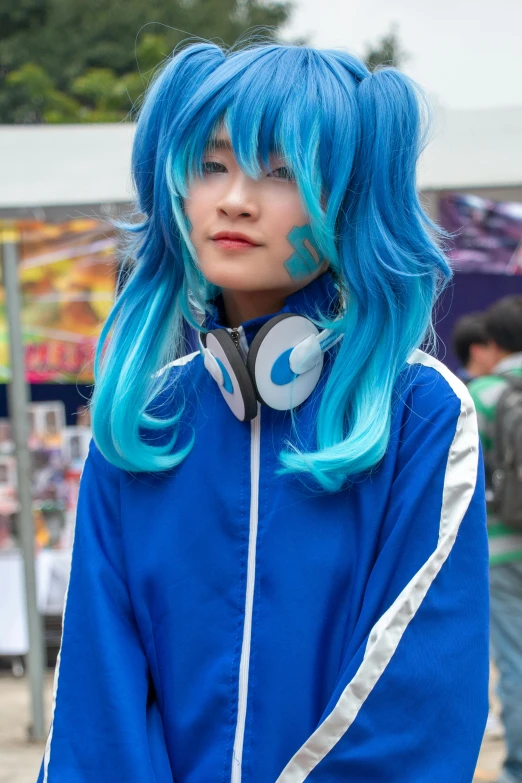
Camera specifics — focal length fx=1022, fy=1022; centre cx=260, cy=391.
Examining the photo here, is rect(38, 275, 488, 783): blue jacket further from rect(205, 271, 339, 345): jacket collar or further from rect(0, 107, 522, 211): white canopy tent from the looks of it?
rect(0, 107, 522, 211): white canopy tent

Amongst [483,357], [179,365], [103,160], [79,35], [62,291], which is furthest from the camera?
[79,35]

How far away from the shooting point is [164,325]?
4.76ft

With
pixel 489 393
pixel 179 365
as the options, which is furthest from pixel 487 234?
pixel 179 365

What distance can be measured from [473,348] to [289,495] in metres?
3.24

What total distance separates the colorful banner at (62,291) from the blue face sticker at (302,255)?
4.04m

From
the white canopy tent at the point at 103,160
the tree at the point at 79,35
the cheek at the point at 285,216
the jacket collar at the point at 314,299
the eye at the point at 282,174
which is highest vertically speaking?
the tree at the point at 79,35

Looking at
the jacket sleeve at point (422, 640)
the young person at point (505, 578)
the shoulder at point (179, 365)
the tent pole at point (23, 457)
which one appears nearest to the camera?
the jacket sleeve at point (422, 640)

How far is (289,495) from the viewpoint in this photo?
1.28 m

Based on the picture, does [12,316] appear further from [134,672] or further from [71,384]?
[134,672]

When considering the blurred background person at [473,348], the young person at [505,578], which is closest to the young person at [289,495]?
the young person at [505,578]

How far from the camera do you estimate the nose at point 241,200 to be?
49.8 inches

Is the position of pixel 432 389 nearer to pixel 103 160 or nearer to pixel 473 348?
pixel 103 160

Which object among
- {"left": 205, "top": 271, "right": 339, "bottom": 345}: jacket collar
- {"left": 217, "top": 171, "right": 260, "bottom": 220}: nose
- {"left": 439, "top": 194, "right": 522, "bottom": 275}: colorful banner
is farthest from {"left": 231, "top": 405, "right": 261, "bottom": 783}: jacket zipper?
{"left": 439, "top": 194, "right": 522, "bottom": 275}: colorful banner

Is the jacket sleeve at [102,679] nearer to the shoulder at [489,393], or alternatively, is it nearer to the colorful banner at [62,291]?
the shoulder at [489,393]
